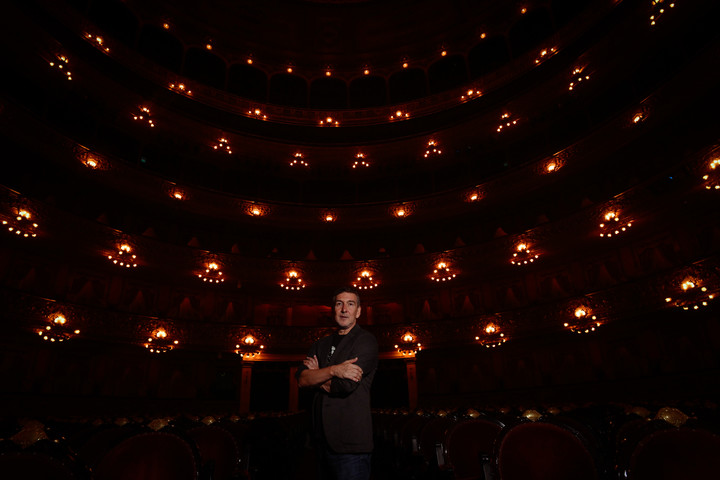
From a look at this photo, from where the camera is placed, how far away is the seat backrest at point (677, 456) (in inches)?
79.2

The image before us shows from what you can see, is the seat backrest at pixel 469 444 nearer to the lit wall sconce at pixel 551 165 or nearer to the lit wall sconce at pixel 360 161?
the lit wall sconce at pixel 551 165

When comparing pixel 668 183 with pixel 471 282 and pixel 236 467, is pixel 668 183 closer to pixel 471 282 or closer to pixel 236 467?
pixel 471 282

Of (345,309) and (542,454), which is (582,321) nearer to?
(542,454)

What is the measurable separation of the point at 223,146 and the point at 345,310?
62.5 ft

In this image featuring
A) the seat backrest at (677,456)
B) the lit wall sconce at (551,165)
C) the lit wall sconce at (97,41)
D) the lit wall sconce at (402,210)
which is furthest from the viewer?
the lit wall sconce at (402,210)

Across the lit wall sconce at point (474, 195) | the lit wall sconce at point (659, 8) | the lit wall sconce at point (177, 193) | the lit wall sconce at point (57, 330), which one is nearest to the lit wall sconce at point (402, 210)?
the lit wall sconce at point (474, 195)

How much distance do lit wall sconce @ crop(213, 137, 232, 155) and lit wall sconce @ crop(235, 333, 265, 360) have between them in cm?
905

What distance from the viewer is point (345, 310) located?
2291 millimetres

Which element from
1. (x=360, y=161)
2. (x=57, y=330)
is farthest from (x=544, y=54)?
(x=57, y=330)

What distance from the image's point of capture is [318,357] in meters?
2.35

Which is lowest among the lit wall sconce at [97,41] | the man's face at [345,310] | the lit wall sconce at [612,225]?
the man's face at [345,310]

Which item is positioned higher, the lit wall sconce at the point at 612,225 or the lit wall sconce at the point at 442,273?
the lit wall sconce at the point at 612,225

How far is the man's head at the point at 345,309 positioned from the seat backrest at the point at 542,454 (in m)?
1.31

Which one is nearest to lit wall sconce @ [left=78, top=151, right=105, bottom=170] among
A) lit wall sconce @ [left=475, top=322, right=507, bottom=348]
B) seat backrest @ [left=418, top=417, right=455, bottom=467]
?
seat backrest @ [left=418, top=417, right=455, bottom=467]
